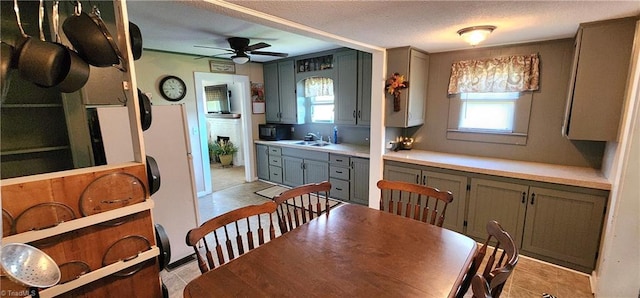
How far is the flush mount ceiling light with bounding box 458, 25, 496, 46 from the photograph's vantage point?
2152 mm

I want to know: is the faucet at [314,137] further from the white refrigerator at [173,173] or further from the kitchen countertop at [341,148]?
the white refrigerator at [173,173]

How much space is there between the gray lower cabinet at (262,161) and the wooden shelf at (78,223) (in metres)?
3.71

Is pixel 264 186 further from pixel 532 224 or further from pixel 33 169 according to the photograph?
pixel 532 224

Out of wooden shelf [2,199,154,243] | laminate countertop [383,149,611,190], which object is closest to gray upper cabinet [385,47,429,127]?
laminate countertop [383,149,611,190]

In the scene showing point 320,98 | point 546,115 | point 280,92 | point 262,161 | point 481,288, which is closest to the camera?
point 481,288

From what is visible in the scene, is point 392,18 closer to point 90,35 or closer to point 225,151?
point 90,35

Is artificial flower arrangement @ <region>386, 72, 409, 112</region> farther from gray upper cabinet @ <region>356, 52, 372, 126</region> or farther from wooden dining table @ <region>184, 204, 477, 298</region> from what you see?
wooden dining table @ <region>184, 204, 477, 298</region>

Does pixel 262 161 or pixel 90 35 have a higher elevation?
pixel 90 35

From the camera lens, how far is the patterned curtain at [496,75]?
2.79 metres

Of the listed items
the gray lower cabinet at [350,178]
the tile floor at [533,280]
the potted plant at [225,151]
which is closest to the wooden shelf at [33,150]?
the tile floor at [533,280]

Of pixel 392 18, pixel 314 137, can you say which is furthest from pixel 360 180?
pixel 392 18

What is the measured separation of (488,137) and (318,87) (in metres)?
2.51

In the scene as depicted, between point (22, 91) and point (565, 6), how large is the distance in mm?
3776

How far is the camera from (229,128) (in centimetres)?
675
